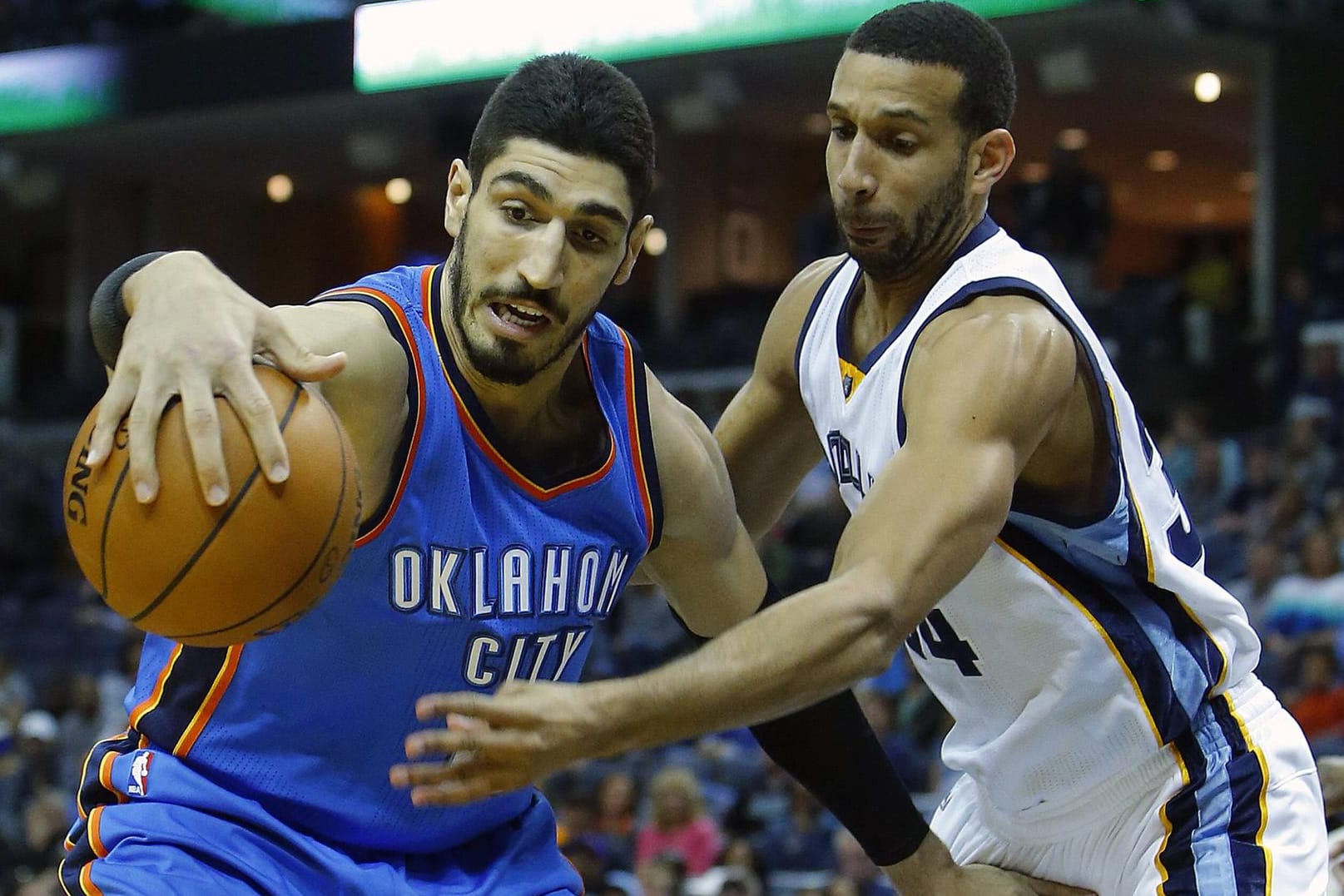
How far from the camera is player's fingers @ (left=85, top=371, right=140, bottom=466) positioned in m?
2.20

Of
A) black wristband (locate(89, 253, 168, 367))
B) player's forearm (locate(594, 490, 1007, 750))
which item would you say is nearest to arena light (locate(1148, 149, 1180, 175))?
player's forearm (locate(594, 490, 1007, 750))

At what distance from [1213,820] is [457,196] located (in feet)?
5.23

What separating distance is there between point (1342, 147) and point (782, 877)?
8.88m

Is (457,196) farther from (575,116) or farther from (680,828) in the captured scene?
(680,828)

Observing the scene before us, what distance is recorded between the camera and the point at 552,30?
12594 millimetres

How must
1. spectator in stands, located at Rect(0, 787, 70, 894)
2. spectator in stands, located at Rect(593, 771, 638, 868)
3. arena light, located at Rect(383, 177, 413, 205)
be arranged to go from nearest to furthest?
spectator in stands, located at Rect(593, 771, 638, 868), spectator in stands, located at Rect(0, 787, 70, 894), arena light, located at Rect(383, 177, 413, 205)

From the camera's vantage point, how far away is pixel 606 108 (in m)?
2.75

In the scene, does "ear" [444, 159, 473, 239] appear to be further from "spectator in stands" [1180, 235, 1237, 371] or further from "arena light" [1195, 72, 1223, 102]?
"arena light" [1195, 72, 1223, 102]

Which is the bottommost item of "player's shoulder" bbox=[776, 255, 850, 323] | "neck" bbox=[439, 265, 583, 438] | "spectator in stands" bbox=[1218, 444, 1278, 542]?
"spectator in stands" bbox=[1218, 444, 1278, 542]

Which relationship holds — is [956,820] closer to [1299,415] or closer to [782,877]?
[782,877]

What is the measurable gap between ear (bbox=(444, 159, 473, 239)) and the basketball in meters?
0.57

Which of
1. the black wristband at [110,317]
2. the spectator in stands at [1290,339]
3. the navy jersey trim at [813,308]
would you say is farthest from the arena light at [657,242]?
the black wristband at [110,317]

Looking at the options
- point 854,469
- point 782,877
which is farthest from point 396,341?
point 782,877

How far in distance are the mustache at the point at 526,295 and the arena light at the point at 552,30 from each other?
850 cm
